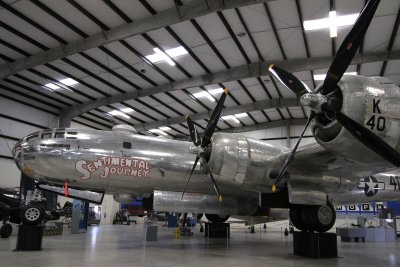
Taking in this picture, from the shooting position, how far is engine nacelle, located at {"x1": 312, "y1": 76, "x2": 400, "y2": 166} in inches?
243

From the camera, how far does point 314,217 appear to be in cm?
1014

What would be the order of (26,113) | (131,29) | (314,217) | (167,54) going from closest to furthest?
(314,217), (131,29), (167,54), (26,113)

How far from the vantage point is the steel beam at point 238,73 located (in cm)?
1731

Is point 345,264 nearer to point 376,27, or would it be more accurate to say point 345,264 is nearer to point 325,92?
point 325,92

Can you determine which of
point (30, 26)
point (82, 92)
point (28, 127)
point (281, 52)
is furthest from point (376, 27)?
point (28, 127)

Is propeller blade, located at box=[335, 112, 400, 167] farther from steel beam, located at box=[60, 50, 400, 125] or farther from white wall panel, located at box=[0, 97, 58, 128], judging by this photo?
white wall panel, located at box=[0, 97, 58, 128]

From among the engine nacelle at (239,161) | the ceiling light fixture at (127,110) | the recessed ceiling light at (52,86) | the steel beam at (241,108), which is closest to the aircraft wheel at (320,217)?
the engine nacelle at (239,161)

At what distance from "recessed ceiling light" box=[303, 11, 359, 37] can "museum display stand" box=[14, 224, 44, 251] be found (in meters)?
14.0

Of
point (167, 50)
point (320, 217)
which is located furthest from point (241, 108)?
point (320, 217)

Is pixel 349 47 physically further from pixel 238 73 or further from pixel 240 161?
pixel 238 73

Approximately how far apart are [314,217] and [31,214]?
A: 8.75 meters

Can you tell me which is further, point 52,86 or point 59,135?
point 52,86

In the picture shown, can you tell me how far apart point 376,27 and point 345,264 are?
11905 mm

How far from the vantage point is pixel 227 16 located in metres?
15.1
